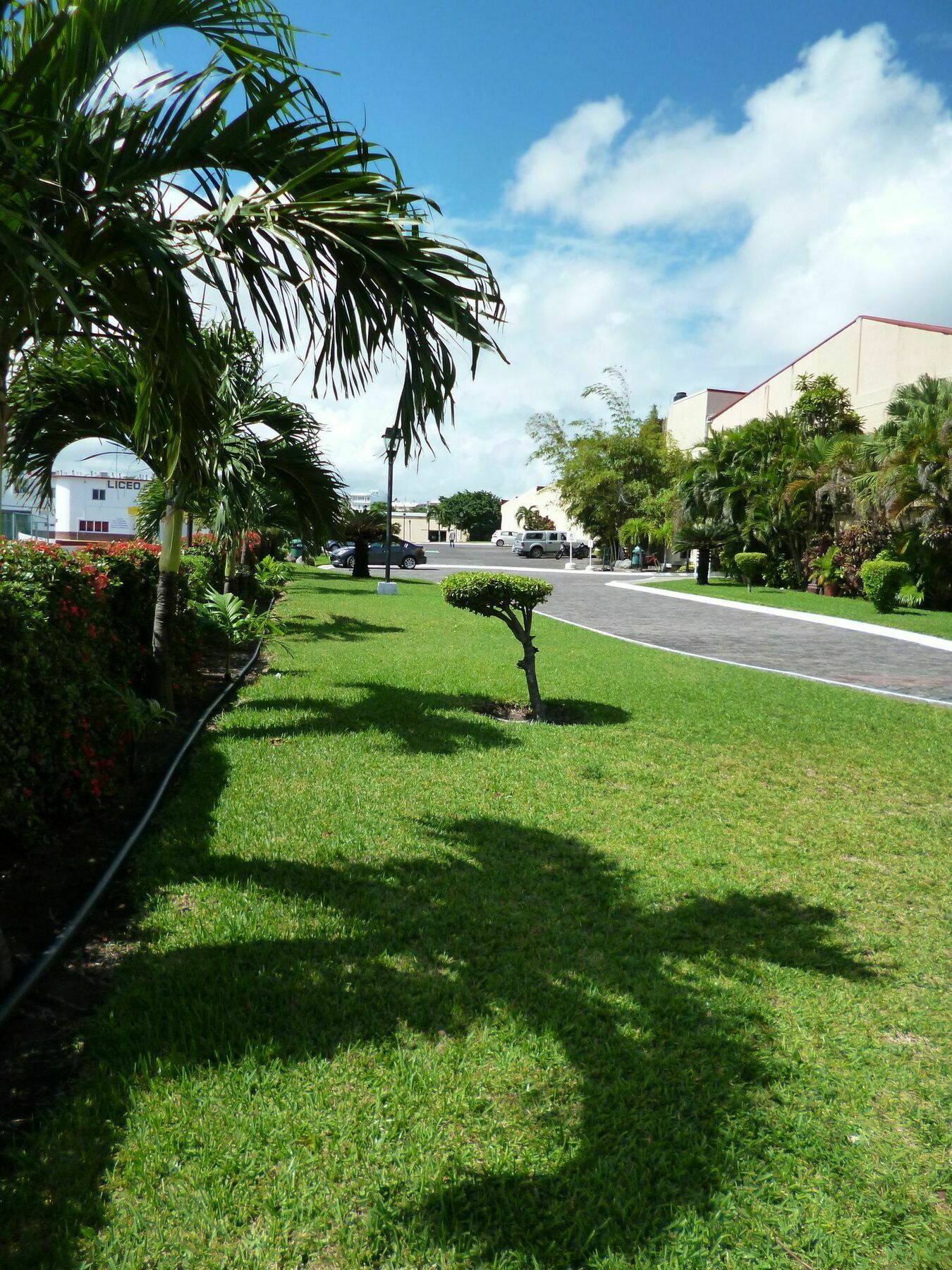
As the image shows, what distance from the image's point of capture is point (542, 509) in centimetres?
7800

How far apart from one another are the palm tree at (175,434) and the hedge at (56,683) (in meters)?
0.75

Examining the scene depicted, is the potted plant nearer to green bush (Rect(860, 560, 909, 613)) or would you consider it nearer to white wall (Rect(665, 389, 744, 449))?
green bush (Rect(860, 560, 909, 613))

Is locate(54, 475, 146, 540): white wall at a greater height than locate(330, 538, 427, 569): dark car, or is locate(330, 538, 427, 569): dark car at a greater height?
locate(54, 475, 146, 540): white wall

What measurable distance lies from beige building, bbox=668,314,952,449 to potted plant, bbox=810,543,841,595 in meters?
5.45

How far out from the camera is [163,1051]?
271cm

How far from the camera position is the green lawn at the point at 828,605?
688 inches

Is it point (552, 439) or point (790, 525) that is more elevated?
point (552, 439)

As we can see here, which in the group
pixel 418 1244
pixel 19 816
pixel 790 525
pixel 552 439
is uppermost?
pixel 552 439

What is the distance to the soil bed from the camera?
105 inches

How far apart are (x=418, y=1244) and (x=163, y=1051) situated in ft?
3.42

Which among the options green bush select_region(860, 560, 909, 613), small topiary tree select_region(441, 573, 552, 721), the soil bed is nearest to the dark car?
green bush select_region(860, 560, 909, 613)

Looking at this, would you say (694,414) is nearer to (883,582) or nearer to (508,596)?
(883,582)

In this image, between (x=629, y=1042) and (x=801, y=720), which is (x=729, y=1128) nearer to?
(x=629, y=1042)

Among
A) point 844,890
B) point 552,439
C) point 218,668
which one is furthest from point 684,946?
point 552,439
